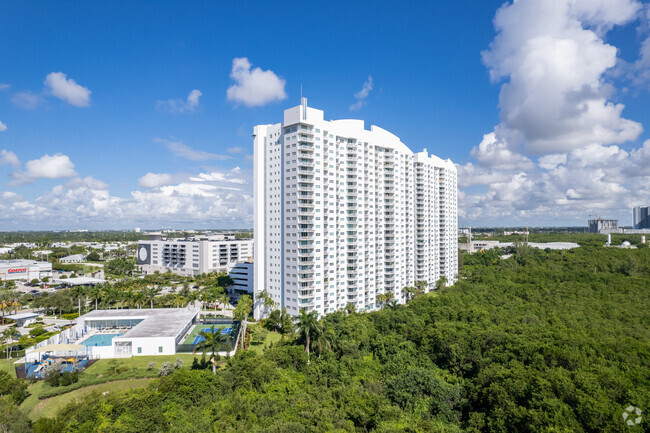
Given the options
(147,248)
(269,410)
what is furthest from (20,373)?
(147,248)

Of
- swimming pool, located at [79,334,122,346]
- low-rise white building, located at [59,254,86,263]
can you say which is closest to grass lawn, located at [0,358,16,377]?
swimming pool, located at [79,334,122,346]

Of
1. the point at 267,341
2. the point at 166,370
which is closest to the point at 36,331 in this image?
the point at 166,370

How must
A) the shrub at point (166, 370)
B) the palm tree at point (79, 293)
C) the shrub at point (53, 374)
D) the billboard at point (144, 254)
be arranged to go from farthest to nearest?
the billboard at point (144, 254)
the palm tree at point (79, 293)
the shrub at point (166, 370)
the shrub at point (53, 374)

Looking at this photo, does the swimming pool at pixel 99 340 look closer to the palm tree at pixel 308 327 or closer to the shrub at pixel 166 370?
the shrub at pixel 166 370

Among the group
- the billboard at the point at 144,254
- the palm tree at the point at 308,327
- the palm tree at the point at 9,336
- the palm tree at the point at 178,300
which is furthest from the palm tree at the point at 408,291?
the billboard at the point at 144,254

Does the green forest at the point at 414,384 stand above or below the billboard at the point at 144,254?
below
